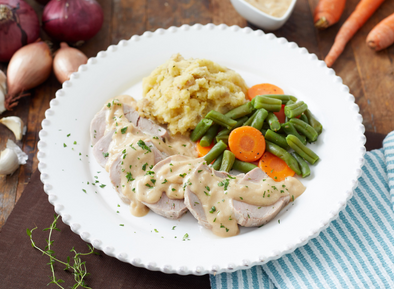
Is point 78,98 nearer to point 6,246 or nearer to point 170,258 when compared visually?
point 6,246

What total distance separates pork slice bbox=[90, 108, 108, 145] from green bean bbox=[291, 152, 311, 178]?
2157mm

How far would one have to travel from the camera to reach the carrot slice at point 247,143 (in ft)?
13.4

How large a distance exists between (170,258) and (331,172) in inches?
72.0

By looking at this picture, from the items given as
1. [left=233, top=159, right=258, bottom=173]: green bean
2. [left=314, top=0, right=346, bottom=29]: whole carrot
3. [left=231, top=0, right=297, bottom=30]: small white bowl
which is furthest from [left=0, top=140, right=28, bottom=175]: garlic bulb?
[left=314, top=0, right=346, bottom=29]: whole carrot

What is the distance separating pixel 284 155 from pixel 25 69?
139 inches

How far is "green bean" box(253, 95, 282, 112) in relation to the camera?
13.8 feet

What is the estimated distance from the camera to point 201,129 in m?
4.23

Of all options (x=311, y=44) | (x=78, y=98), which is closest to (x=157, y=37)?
(x=78, y=98)

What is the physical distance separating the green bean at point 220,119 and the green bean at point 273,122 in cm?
39

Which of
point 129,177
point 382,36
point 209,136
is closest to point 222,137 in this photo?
point 209,136

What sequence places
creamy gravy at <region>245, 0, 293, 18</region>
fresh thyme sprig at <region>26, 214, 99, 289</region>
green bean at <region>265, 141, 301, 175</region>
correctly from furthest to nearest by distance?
1. creamy gravy at <region>245, 0, 293, 18</region>
2. green bean at <region>265, 141, 301, 175</region>
3. fresh thyme sprig at <region>26, 214, 99, 289</region>

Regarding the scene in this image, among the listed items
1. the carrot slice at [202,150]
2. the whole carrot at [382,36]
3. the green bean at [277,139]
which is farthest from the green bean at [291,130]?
the whole carrot at [382,36]

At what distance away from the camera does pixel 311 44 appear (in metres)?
5.78

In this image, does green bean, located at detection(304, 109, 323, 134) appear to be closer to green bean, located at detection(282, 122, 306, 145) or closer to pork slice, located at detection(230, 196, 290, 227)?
green bean, located at detection(282, 122, 306, 145)
